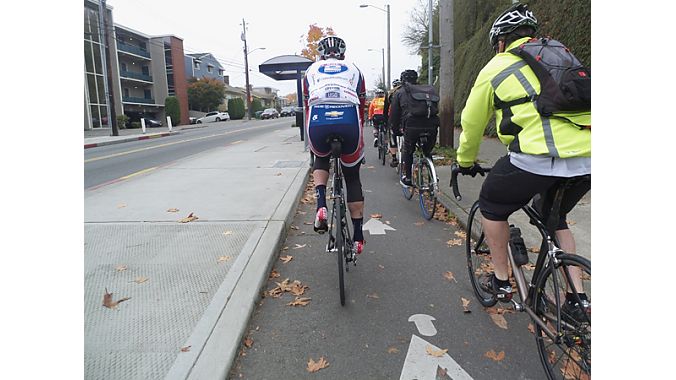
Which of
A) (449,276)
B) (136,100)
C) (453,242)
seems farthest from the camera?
(136,100)

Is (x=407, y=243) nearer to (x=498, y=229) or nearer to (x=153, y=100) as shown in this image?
(x=498, y=229)

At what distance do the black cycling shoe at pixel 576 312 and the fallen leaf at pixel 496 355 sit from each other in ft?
1.91

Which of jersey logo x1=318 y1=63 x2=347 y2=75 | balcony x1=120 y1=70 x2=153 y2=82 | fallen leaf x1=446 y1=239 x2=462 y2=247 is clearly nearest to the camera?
jersey logo x1=318 y1=63 x2=347 y2=75

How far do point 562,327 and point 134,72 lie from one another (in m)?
55.4

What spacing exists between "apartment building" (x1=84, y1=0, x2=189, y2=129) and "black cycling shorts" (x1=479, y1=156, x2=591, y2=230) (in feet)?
130

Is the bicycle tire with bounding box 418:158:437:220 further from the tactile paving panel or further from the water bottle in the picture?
the water bottle

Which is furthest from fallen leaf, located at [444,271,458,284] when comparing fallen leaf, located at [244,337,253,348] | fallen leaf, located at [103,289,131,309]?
fallen leaf, located at [103,289,131,309]

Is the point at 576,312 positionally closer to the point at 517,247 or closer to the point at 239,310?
the point at 517,247

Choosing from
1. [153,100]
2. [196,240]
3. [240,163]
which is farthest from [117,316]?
[153,100]

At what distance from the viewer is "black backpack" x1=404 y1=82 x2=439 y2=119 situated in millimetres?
6039

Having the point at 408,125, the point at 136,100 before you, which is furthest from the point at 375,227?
the point at 136,100

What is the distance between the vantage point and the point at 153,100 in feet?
174

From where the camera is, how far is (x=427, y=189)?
232 inches

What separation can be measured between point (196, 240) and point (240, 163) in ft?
19.4
